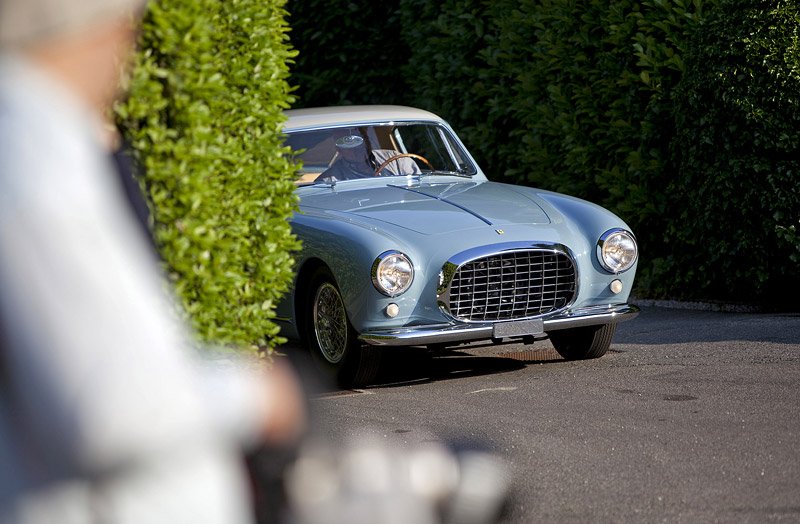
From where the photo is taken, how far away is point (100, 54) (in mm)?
938

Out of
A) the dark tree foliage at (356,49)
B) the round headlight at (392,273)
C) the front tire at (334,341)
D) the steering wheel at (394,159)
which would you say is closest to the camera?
the round headlight at (392,273)

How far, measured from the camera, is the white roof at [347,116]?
8852mm

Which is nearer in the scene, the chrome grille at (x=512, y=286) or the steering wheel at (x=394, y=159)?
the chrome grille at (x=512, y=286)

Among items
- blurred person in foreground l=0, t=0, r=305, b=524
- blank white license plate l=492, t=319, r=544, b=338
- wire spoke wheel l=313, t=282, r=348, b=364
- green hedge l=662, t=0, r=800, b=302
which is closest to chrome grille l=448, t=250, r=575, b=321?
blank white license plate l=492, t=319, r=544, b=338

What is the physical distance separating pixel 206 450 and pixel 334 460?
0.86 ft

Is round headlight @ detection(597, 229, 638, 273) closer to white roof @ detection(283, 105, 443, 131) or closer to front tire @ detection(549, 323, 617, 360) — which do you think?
front tire @ detection(549, 323, 617, 360)

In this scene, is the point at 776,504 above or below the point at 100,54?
below

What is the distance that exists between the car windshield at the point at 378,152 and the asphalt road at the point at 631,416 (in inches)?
54.3

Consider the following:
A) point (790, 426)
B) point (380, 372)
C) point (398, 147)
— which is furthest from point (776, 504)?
point (398, 147)

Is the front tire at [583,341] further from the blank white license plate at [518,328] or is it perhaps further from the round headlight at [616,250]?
the blank white license plate at [518,328]

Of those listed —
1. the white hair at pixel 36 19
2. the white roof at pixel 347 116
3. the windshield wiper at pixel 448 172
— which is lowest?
the windshield wiper at pixel 448 172

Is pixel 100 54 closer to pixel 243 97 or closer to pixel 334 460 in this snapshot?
pixel 334 460

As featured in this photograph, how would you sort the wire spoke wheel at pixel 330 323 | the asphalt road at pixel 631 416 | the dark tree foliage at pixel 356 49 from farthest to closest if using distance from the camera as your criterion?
1. the dark tree foliage at pixel 356 49
2. the wire spoke wheel at pixel 330 323
3. the asphalt road at pixel 631 416

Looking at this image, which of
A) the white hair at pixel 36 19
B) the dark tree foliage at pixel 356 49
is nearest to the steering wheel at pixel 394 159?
the dark tree foliage at pixel 356 49
